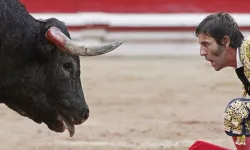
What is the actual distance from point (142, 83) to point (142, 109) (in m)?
1.39

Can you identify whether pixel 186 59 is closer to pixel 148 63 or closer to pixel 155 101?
pixel 148 63

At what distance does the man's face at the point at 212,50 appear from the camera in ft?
11.9

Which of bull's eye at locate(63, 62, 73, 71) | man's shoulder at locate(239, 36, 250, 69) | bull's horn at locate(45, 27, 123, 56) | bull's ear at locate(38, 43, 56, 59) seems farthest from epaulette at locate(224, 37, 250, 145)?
bull's ear at locate(38, 43, 56, 59)

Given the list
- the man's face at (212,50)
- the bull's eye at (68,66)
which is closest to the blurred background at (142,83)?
the bull's eye at (68,66)

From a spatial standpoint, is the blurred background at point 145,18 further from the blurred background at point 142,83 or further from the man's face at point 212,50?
the man's face at point 212,50

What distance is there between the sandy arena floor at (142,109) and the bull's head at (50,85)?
1364 millimetres

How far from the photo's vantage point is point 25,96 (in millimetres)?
3816

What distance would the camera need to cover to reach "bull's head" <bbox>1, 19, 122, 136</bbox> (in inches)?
148

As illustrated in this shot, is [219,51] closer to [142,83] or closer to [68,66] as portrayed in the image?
[68,66]

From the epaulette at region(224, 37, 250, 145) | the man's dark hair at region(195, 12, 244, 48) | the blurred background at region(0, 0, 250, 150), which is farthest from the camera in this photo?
the blurred background at region(0, 0, 250, 150)

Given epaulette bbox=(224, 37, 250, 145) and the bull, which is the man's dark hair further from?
the bull

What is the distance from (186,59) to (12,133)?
15.1 ft

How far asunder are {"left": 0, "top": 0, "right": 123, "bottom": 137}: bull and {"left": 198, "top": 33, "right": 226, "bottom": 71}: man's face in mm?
435

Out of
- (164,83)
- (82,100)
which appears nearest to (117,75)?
(164,83)
